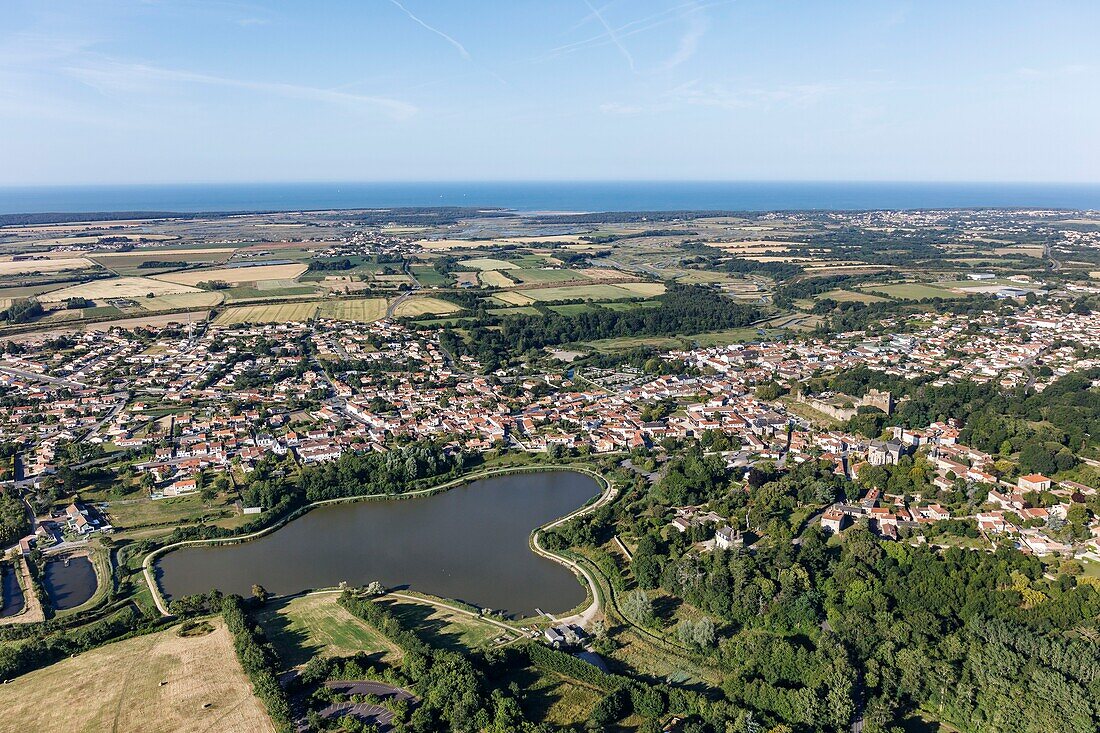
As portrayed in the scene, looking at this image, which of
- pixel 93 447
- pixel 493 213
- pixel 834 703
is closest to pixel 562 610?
pixel 834 703

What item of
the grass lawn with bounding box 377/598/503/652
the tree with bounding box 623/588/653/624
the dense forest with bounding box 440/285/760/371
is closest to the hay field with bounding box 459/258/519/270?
the dense forest with bounding box 440/285/760/371

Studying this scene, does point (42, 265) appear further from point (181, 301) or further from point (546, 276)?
point (546, 276)

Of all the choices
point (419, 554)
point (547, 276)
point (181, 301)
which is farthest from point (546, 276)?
point (419, 554)

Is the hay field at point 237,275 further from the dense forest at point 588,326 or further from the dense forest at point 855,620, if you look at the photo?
the dense forest at point 855,620

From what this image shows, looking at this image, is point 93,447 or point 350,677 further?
point 93,447

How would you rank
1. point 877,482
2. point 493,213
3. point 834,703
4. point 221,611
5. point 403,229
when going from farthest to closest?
point 493,213 → point 403,229 → point 877,482 → point 221,611 → point 834,703

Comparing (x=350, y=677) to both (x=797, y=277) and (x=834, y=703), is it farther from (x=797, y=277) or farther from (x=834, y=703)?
(x=797, y=277)
